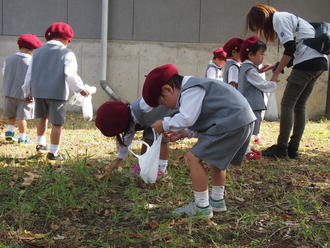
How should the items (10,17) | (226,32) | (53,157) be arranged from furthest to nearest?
(10,17) → (226,32) → (53,157)

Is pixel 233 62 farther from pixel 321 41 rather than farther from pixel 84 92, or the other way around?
pixel 84 92

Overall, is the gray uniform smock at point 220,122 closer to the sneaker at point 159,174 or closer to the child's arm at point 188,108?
the child's arm at point 188,108

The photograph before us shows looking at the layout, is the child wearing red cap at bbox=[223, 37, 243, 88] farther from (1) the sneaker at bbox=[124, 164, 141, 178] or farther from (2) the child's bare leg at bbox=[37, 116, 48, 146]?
(2) the child's bare leg at bbox=[37, 116, 48, 146]

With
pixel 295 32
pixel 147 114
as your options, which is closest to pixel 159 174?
pixel 147 114

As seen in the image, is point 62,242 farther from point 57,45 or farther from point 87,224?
point 57,45

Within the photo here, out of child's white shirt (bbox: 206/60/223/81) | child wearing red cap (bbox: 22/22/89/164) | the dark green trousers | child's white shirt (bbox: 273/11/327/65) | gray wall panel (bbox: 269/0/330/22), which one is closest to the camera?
child's white shirt (bbox: 273/11/327/65)

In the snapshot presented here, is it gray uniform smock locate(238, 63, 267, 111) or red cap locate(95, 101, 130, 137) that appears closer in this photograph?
red cap locate(95, 101, 130, 137)

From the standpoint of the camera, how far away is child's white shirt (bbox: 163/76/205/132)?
3.02 metres

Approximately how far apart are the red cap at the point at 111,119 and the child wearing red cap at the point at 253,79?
210 cm

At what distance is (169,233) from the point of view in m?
3.00

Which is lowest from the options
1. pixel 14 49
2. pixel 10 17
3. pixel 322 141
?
pixel 322 141

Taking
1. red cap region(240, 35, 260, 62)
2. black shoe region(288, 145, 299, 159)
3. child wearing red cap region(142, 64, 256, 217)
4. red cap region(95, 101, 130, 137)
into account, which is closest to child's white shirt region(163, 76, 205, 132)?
child wearing red cap region(142, 64, 256, 217)

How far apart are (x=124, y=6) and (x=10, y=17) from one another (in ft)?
7.15

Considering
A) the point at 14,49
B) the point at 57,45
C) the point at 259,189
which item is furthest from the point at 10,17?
the point at 259,189
